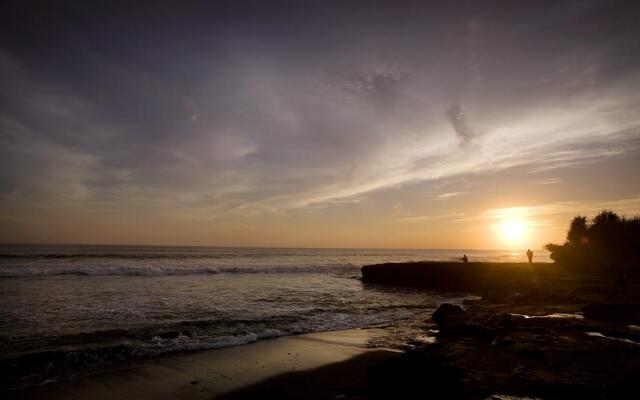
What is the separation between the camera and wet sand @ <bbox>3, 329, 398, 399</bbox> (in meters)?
7.39

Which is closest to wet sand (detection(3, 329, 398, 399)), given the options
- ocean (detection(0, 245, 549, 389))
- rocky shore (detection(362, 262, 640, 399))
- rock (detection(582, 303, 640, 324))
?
ocean (detection(0, 245, 549, 389))

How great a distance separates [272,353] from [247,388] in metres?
2.92

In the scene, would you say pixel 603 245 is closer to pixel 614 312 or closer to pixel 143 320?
pixel 614 312

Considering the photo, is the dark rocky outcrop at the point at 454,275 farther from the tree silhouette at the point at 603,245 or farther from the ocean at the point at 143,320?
the ocean at the point at 143,320

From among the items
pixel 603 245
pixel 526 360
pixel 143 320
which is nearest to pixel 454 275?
pixel 603 245

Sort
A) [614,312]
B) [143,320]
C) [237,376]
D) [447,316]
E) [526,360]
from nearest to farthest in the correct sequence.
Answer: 1. [526,360]
2. [237,376]
3. [614,312]
4. [447,316]
5. [143,320]

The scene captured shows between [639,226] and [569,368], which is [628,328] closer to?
[569,368]

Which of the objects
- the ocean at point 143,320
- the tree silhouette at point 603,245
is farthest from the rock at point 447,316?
the tree silhouette at point 603,245

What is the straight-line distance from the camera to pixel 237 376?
27.8 feet

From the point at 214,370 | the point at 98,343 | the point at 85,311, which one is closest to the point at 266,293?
the point at 85,311

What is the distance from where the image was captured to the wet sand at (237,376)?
24.2 ft

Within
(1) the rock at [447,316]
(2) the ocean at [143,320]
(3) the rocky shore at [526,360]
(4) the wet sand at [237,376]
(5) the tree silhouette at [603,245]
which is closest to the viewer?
(3) the rocky shore at [526,360]

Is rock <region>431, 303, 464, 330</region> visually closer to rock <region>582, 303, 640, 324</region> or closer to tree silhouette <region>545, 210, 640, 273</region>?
rock <region>582, 303, 640, 324</region>

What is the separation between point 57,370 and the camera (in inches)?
A: 341
